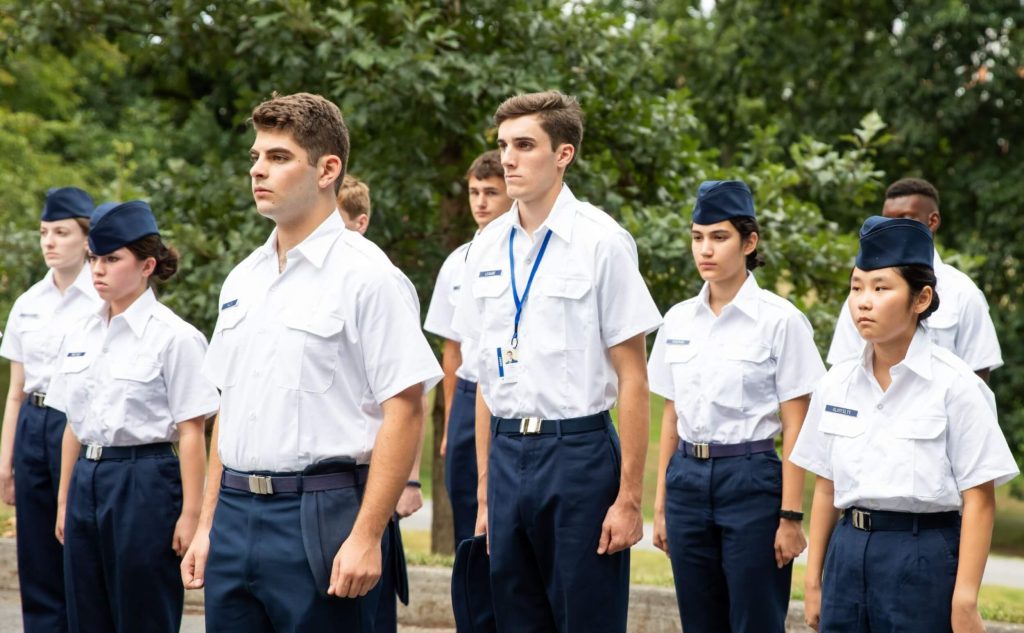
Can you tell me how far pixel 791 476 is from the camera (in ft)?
18.5

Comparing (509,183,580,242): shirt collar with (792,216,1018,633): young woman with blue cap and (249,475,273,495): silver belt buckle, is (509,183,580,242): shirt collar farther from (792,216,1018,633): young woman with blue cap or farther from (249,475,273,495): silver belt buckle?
(249,475,273,495): silver belt buckle

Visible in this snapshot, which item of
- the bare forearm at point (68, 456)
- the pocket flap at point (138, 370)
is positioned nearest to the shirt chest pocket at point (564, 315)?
the pocket flap at point (138, 370)

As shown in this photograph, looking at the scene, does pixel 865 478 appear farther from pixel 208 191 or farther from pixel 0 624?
pixel 208 191

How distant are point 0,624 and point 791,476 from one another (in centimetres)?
486

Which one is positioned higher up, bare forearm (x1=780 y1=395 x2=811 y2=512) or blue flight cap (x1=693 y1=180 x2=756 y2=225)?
blue flight cap (x1=693 y1=180 x2=756 y2=225)

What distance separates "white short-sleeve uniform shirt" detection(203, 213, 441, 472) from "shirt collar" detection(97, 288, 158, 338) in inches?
66.7

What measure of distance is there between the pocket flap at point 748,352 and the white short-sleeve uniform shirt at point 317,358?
202 cm

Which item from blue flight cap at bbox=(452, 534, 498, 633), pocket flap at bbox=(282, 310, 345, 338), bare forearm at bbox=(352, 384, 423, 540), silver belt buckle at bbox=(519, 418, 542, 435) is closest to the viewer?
bare forearm at bbox=(352, 384, 423, 540)

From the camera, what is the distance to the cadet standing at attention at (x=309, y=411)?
13.1ft

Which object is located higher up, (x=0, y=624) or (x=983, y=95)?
(x=983, y=95)

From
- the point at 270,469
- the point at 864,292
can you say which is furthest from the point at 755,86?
the point at 270,469

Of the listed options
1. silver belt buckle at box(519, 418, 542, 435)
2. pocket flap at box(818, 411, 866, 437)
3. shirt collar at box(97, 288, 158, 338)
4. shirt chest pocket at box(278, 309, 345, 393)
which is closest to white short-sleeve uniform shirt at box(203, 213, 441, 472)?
shirt chest pocket at box(278, 309, 345, 393)

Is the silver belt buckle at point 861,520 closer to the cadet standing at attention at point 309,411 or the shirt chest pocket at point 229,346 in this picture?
the cadet standing at attention at point 309,411

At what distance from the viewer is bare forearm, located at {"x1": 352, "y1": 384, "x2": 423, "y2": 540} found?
12.9 ft
